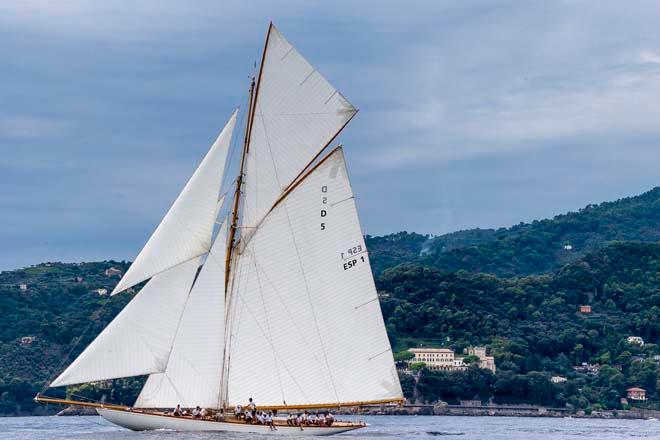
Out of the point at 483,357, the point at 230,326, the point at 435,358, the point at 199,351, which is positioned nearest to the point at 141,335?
the point at 199,351

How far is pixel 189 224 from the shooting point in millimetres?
54281

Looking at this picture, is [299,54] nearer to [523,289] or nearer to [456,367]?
[456,367]

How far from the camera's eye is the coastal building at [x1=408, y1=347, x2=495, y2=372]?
154000 millimetres

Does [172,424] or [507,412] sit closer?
[172,424]

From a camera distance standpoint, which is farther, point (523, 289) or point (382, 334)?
point (523, 289)

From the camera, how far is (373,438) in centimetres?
6072

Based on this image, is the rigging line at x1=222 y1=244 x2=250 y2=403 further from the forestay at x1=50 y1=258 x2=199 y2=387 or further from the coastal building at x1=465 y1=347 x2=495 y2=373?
the coastal building at x1=465 y1=347 x2=495 y2=373

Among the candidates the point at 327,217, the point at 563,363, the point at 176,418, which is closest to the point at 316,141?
the point at 327,217

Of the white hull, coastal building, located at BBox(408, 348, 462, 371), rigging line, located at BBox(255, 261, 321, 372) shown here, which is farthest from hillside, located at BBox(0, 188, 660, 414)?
rigging line, located at BBox(255, 261, 321, 372)

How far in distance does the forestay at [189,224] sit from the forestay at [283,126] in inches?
68.7

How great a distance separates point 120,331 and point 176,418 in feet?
16.1

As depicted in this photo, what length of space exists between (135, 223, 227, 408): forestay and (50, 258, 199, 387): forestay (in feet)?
2.06

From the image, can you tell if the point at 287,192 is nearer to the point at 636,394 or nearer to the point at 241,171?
the point at 241,171

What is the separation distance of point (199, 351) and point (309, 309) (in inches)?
193
